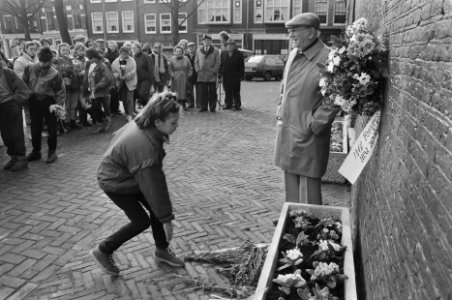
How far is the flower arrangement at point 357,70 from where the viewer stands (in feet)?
8.72

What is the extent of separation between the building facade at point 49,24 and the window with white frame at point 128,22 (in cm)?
465

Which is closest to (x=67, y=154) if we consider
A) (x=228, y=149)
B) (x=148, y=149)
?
(x=228, y=149)

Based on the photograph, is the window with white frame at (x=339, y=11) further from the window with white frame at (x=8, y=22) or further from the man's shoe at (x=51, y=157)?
the window with white frame at (x=8, y=22)

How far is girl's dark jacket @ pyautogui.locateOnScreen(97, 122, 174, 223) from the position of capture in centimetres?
295

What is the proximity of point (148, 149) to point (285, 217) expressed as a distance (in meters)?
1.30

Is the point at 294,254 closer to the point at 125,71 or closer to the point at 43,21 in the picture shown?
the point at 125,71

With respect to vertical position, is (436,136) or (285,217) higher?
(436,136)

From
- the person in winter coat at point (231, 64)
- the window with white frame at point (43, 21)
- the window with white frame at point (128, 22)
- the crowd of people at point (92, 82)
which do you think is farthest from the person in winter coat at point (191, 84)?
the window with white frame at point (43, 21)

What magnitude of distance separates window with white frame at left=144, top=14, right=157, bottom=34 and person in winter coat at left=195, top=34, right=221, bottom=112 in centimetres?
3214

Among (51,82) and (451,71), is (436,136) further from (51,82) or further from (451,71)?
(51,82)

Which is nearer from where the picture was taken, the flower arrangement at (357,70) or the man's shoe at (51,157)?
the flower arrangement at (357,70)

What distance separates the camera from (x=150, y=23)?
1631 inches

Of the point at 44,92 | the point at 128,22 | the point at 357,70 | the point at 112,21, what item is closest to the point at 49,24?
the point at 112,21

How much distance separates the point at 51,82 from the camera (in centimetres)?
644
